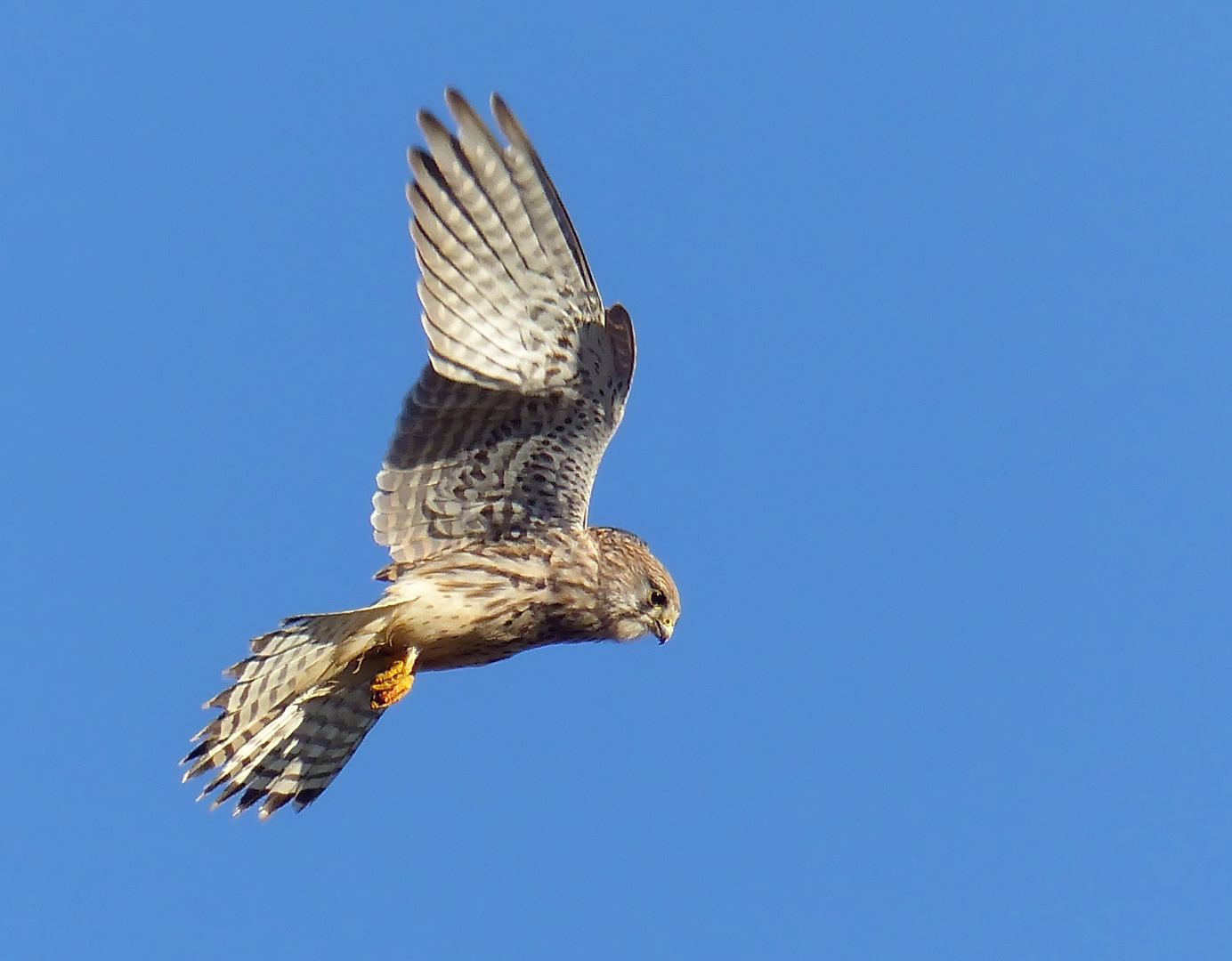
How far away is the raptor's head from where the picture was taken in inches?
286

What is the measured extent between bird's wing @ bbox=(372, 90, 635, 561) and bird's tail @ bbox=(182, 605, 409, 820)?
53cm

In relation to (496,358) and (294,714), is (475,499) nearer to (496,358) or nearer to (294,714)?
→ (496,358)

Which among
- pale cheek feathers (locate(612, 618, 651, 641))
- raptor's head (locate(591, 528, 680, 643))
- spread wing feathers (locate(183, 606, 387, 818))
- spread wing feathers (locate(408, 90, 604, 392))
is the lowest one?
spread wing feathers (locate(183, 606, 387, 818))

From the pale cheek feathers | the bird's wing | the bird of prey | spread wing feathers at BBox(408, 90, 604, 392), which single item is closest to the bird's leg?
the bird of prey

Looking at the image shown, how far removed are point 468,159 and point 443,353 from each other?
0.77 m

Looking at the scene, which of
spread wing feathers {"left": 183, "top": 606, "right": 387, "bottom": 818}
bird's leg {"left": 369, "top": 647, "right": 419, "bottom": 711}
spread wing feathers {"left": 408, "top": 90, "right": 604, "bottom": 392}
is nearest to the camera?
spread wing feathers {"left": 408, "top": 90, "right": 604, "bottom": 392}

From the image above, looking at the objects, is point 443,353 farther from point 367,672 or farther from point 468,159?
point 367,672

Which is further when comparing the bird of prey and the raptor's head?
the raptor's head

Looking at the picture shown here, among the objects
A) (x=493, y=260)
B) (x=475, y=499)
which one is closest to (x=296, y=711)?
(x=475, y=499)

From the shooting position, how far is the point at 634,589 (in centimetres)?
732

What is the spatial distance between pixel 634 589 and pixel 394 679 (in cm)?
111

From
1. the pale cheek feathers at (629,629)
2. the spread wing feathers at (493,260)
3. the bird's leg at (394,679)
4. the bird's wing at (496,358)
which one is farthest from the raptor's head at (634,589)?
the spread wing feathers at (493,260)

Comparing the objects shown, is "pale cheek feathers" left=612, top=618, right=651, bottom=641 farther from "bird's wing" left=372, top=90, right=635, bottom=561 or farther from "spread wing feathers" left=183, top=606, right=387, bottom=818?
"spread wing feathers" left=183, top=606, right=387, bottom=818

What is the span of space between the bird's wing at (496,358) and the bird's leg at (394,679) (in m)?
0.42
